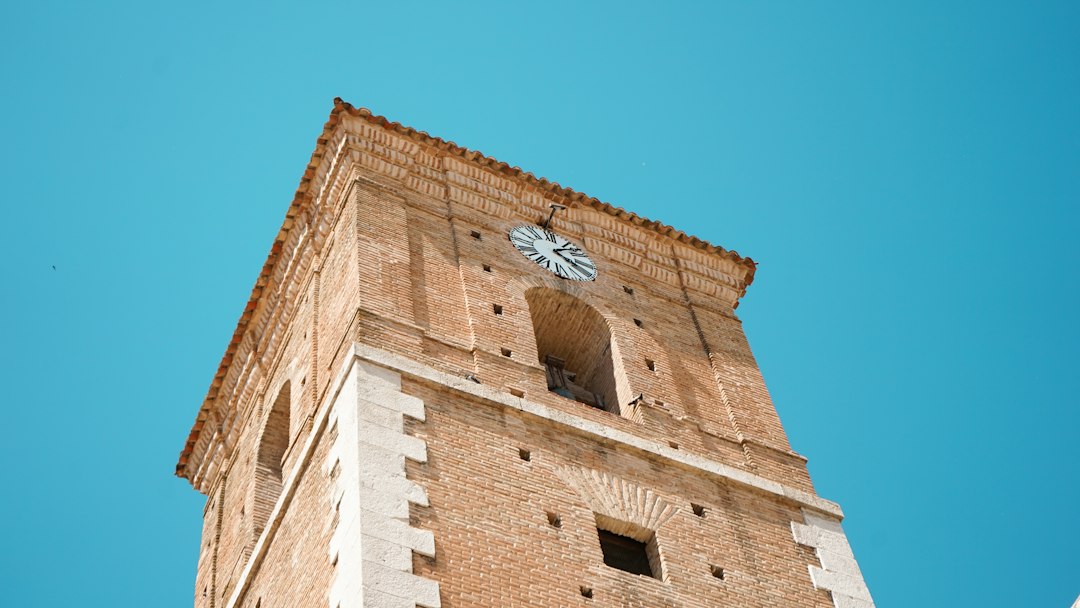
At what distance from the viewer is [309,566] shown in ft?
54.5

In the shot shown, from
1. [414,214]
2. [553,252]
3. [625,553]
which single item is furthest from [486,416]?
[553,252]

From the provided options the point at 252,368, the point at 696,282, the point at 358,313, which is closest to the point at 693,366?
the point at 696,282

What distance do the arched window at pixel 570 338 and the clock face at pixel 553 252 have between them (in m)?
0.50

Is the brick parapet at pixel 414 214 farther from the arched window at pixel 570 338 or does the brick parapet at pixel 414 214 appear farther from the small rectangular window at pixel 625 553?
the small rectangular window at pixel 625 553

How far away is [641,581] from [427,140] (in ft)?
28.6

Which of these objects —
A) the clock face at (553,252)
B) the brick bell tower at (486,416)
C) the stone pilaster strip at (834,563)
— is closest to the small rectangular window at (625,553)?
the brick bell tower at (486,416)

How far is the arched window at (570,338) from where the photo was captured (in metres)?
21.5

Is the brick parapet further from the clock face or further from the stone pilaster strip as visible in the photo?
the stone pilaster strip

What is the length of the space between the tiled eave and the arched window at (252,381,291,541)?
2.06m

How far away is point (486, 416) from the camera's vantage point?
17.9 meters

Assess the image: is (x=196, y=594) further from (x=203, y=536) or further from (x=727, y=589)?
(x=727, y=589)

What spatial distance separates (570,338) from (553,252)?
56.1 inches

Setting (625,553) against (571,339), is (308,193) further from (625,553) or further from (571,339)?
(625,553)

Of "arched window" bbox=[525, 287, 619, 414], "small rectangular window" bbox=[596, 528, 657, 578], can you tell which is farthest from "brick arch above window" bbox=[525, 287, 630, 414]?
"small rectangular window" bbox=[596, 528, 657, 578]
